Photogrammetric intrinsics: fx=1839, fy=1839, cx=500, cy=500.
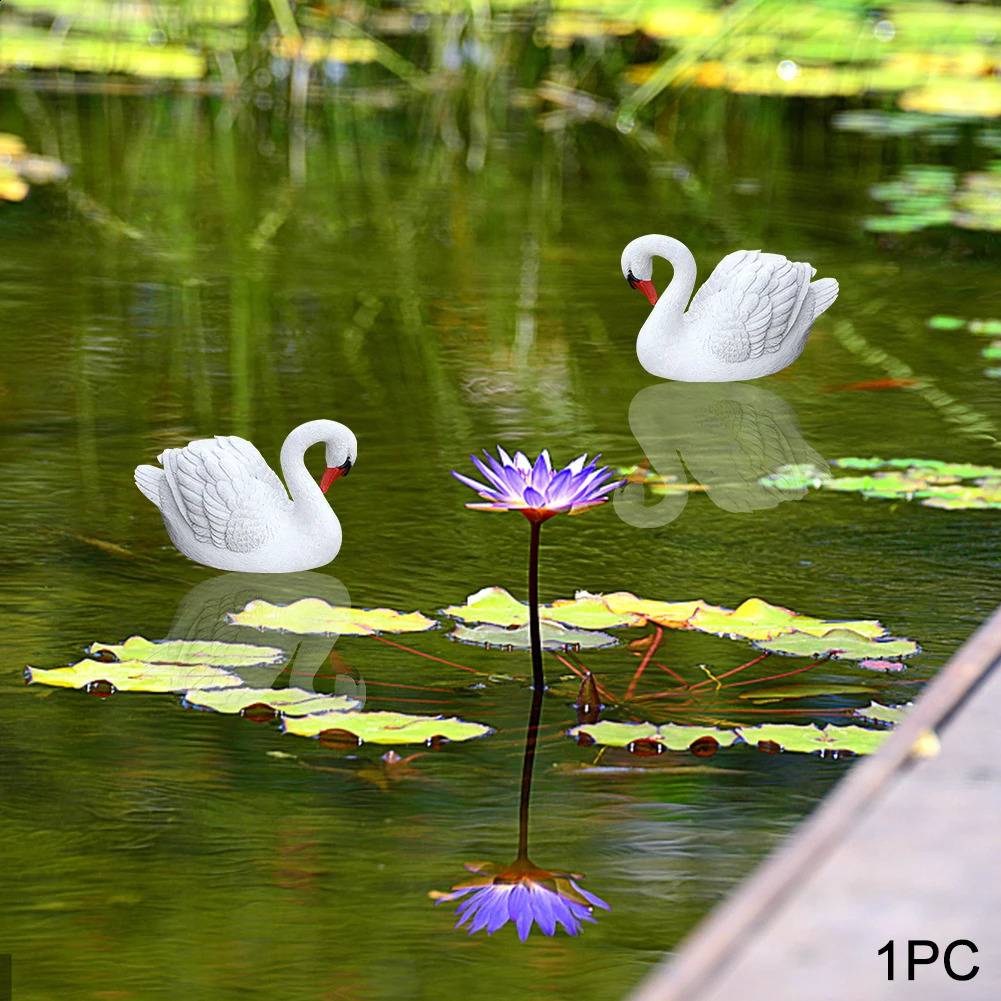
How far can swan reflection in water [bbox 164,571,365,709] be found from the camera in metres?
2.88

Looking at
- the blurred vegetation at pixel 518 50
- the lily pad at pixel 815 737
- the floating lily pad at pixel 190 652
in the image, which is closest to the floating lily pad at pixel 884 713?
the lily pad at pixel 815 737

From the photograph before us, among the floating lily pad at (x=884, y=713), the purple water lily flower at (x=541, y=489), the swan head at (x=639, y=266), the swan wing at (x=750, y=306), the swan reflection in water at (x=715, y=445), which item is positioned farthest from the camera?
the swan head at (x=639, y=266)

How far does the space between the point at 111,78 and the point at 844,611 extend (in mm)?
7965

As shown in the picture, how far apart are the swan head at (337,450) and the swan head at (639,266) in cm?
175

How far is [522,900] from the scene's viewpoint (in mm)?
2176

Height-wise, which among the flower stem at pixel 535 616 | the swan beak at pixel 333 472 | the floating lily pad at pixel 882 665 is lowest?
the flower stem at pixel 535 616

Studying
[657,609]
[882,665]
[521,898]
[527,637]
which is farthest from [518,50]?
[521,898]

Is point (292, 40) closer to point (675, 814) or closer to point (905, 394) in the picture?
point (905, 394)

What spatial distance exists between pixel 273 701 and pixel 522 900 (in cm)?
70

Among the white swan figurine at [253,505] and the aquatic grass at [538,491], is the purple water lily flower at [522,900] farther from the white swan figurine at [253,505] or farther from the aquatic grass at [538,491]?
the white swan figurine at [253,505]

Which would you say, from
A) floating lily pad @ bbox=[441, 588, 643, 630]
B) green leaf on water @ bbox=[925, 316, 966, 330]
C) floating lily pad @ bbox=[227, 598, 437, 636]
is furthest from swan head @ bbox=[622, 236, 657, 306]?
floating lily pad @ bbox=[227, 598, 437, 636]

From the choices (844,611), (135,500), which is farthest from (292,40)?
(844,611)

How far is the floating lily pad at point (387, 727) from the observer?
262cm

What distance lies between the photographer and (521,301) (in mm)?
5562
